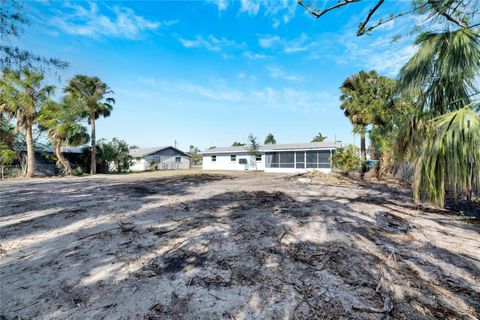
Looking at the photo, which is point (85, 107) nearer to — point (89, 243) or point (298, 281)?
point (89, 243)

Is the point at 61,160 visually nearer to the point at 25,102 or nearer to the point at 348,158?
the point at 25,102

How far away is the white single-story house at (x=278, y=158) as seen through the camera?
20938 millimetres

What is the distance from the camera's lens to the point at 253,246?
12.2 feet

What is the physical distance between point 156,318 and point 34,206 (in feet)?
22.1

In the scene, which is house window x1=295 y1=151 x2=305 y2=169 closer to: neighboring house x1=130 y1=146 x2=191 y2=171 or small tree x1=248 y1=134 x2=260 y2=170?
small tree x1=248 y1=134 x2=260 y2=170

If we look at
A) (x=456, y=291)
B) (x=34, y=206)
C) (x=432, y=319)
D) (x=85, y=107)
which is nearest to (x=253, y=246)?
(x=432, y=319)

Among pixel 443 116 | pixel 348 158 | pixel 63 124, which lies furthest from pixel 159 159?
pixel 443 116

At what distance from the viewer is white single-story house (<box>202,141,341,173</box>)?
20.9 metres

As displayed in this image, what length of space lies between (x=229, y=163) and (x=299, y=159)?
10.2 m

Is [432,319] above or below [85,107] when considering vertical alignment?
below

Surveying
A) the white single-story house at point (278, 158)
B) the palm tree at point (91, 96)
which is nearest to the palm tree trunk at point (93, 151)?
the palm tree at point (91, 96)

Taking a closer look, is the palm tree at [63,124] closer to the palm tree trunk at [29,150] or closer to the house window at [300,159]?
the palm tree trunk at [29,150]

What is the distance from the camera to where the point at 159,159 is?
112ft

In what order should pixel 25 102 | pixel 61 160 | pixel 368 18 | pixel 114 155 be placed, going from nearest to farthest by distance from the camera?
pixel 368 18 < pixel 25 102 < pixel 61 160 < pixel 114 155
